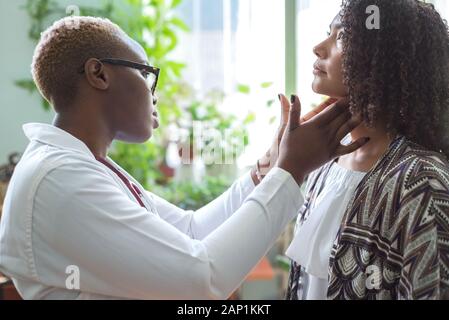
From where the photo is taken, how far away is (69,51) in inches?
39.2

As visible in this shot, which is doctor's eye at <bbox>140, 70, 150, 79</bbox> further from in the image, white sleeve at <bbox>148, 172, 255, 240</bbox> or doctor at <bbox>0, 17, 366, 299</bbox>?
white sleeve at <bbox>148, 172, 255, 240</bbox>

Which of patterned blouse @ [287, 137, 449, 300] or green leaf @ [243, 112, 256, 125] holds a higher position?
patterned blouse @ [287, 137, 449, 300]

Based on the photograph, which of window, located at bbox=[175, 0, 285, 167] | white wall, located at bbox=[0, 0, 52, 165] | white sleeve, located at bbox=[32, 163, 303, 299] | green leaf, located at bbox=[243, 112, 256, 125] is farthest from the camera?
white wall, located at bbox=[0, 0, 52, 165]

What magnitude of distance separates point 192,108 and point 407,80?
2036 millimetres

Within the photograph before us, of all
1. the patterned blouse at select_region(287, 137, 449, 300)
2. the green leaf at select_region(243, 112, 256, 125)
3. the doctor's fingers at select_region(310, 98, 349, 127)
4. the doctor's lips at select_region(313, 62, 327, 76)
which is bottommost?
the green leaf at select_region(243, 112, 256, 125)

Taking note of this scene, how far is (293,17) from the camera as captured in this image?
1939 mm

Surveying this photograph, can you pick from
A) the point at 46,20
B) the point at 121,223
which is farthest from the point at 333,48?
the point at 46,20

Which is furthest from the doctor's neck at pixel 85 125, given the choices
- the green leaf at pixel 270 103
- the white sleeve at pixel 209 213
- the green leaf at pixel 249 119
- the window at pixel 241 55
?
the green leaf at pixel 249 119

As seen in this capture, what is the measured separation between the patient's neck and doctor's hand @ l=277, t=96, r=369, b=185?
0.62 ft

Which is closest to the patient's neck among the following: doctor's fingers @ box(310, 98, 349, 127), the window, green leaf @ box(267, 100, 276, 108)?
doctor's fingers @ box(310, 98, 349, 127)

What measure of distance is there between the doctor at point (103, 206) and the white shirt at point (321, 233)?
0.52 feet

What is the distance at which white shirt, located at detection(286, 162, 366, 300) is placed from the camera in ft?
3.58

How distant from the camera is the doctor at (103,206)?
2.77ft
